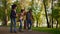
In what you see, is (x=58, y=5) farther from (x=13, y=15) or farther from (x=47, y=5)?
(x=13, y=15)

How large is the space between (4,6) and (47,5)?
32.8 feet

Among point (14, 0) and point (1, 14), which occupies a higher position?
point (14, 0)

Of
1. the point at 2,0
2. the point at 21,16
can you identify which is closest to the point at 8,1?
the point at 2,0

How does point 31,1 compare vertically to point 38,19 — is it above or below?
above

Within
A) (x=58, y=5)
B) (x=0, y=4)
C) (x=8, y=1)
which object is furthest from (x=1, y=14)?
(x=58, y=5)

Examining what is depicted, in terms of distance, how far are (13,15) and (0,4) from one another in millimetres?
33788

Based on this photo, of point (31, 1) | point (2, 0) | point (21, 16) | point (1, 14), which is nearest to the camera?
point (21, 16)

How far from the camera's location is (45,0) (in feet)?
135

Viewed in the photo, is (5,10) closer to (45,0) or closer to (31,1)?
(31,1)

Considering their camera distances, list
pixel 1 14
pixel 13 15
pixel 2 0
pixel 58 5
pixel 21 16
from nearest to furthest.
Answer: pixel 13 15 → pixel 21 16 → pixel 58 5 → pixel 2 0 → pixel 1 14

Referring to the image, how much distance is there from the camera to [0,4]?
49.2 metres

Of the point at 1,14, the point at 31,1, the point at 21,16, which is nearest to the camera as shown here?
the point at 21,16

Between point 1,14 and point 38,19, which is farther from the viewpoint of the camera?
point 38,19

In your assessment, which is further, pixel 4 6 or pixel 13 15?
pixel 4 6
